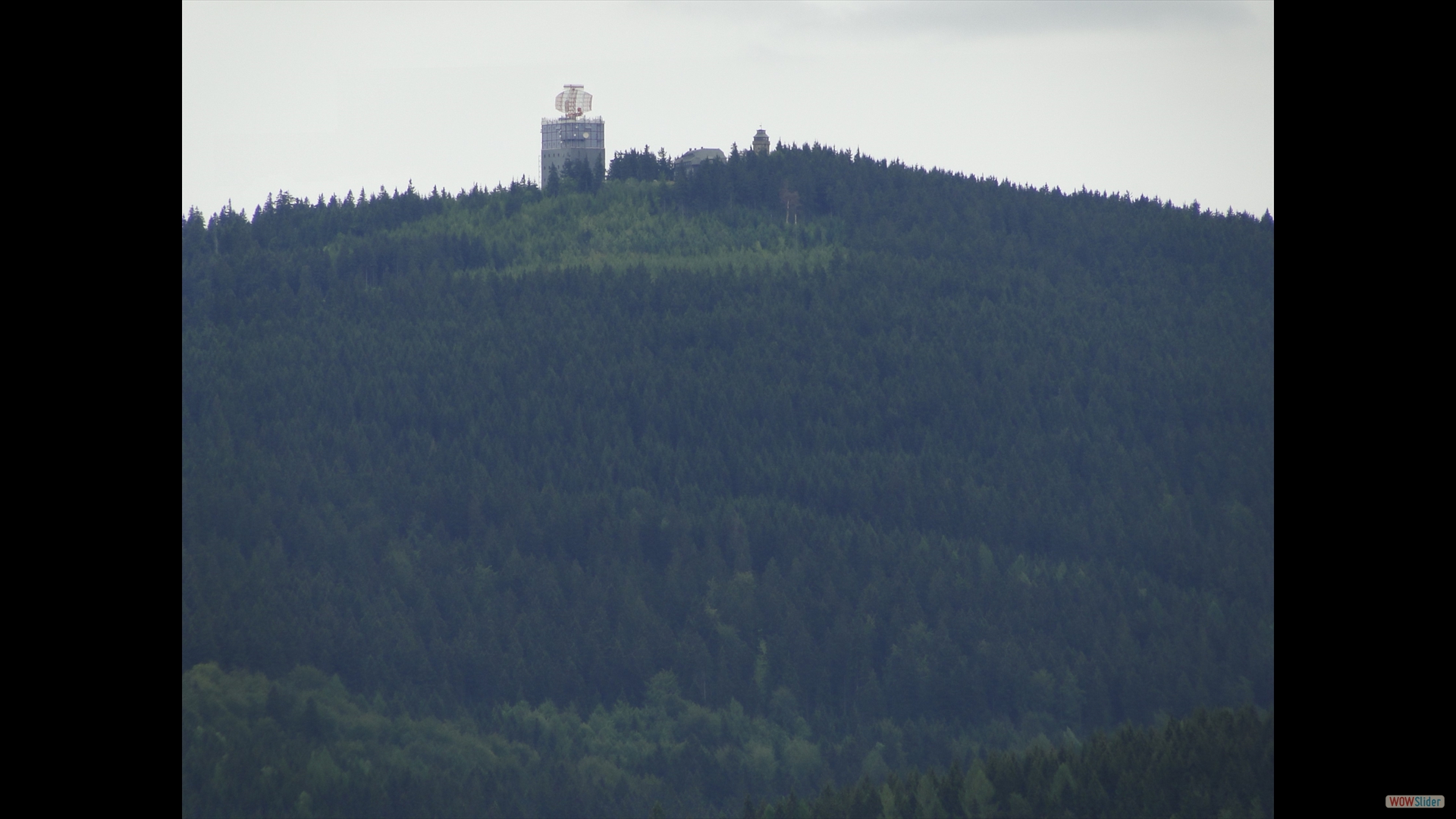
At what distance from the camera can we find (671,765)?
249ft

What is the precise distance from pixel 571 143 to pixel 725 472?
29.1m

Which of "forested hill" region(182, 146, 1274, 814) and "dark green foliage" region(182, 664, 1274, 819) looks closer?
"dark green foliage" region(182, 664, 1274, 819)

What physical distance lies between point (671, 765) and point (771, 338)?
44765mm

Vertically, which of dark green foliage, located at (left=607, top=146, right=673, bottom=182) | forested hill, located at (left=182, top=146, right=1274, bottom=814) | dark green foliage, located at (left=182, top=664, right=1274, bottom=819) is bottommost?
dark green foliage, located at (left=182, top=664, right=1274, bottom=819)

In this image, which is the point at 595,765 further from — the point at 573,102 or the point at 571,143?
the point at 571,143

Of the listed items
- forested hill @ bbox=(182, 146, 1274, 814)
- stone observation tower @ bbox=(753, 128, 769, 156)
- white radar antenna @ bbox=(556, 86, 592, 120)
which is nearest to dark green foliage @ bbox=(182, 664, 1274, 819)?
forested hill @ bbox=(182, 146, 1274, 814)

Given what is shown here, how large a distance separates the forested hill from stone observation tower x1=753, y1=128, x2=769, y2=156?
1248mm

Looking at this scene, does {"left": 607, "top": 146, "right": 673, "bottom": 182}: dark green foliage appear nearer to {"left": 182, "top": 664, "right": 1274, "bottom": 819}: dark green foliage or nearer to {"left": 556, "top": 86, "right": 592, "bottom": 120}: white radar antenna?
{"left": 556, "top": 86, "right": 592, "bottom": 120}: white radar antenna

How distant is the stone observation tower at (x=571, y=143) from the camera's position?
4422 inches

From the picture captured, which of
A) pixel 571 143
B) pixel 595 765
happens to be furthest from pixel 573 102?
pixel 595 765

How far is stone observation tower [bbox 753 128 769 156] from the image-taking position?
118438 mm

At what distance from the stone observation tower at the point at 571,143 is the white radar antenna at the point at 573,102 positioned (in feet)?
3.73

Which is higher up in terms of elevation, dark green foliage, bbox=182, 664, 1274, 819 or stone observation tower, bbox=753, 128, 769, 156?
stone observation tower, bbox=753, 128, 769, 156

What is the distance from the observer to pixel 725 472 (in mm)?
102812
